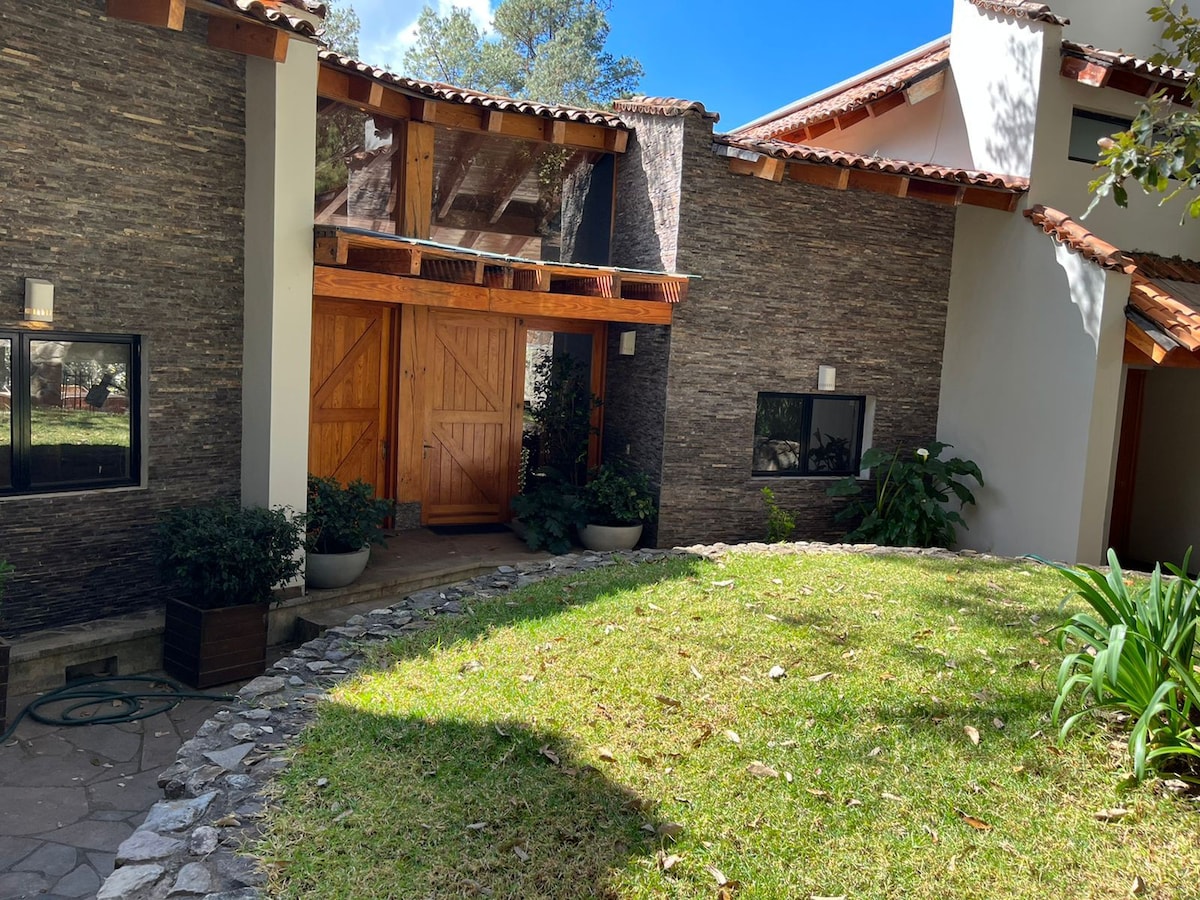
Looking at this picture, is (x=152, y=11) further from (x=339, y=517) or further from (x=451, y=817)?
(x=451, y=817)

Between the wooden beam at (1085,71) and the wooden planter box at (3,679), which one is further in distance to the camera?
the wooden beam at (1085,71)

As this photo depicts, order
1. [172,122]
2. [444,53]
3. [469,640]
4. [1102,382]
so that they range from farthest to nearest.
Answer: [444,53] < [1102,382] < [172,122] < [469,640]

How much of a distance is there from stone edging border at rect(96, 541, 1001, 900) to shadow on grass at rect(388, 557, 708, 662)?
237mm

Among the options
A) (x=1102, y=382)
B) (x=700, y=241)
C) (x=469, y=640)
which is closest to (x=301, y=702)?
(x=469, y=640)

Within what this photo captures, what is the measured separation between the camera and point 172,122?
7445 mm

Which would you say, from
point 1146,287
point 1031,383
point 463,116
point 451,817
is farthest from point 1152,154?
point 463,116

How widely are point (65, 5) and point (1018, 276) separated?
381 inches

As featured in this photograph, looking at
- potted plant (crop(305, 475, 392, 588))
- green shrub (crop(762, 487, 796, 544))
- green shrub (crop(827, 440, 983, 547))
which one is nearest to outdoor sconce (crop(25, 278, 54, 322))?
potted plant (crop(305, 475, 392, 588))

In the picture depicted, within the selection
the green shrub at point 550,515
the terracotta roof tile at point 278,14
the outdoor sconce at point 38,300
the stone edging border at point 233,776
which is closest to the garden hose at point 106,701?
the stone edging border at point 233,776

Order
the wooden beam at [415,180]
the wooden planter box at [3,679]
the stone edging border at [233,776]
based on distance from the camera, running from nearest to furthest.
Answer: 1. the stone edging border at [233,776]
2. the wooden planter box at [3,679]
3. the wooden beam at [415,180]

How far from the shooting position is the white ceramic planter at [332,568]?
8.21m

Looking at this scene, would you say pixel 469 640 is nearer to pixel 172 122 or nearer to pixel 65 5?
pixel 172 122

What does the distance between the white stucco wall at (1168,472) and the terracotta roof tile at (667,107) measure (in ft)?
24.1

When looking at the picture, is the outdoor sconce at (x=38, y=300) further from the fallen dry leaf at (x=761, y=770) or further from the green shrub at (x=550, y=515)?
the fallen dry leaf at (x=761, y=770)
